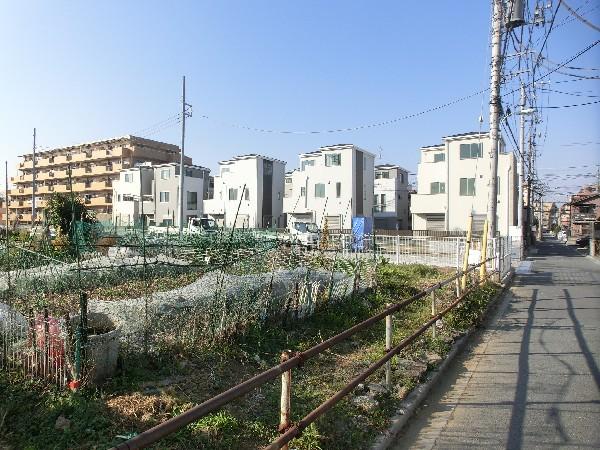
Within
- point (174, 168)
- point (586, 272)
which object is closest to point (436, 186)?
point (586, 272)

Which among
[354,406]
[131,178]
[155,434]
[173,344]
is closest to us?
[155,434]

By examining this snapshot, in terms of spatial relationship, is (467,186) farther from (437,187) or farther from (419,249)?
(419,249)

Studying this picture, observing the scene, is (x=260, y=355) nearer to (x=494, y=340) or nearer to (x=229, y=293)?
(x=229, y=293)

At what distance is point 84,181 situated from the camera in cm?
5647

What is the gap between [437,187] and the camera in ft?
112

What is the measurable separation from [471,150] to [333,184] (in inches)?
446

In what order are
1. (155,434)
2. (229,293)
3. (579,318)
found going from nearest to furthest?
1. (155,434)
2. (229,293)
3. (579,318)

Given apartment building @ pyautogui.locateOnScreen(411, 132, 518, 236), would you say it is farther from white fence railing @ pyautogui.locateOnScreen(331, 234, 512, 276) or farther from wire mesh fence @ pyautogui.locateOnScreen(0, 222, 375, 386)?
wire mesh fence @ pyautogui.locateOnScreen(0, 222, 375, 386)

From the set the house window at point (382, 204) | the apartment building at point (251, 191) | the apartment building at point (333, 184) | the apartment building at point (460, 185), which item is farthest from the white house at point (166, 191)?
the apartment building at point (460, 185)

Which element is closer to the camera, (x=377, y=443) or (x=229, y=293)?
(x=377, y=443)

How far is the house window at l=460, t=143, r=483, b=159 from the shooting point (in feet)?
104

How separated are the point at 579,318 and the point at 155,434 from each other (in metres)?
8.87

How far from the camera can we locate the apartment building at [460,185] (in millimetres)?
30203

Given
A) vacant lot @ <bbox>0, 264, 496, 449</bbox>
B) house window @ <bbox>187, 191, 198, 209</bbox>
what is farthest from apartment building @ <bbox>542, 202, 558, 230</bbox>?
vacant lot @ <bbox>0, 264, 496, 449</bbox>
